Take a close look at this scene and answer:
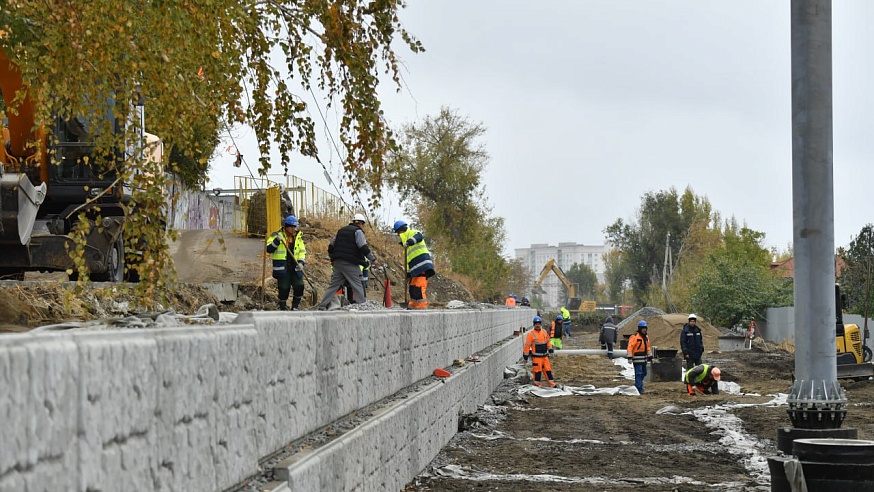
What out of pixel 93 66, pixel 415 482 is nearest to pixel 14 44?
pixel 93 66

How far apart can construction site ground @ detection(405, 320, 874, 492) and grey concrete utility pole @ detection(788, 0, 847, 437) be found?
1.55 m

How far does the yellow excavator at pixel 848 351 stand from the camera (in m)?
22.8

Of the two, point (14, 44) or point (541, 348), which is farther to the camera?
point (541, 348)

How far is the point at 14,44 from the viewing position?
27.1 ft

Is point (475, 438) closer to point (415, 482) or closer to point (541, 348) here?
Result: point (415, 482)

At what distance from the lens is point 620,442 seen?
41.8 feet

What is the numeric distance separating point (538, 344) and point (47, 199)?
1162 cm

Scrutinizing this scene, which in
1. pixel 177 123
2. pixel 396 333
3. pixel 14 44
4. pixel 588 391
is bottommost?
pixel 588 391

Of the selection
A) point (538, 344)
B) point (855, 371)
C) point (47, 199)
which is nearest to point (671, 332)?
point (855, 371)

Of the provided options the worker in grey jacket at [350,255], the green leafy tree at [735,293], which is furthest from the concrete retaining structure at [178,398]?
the green leafy tree at [735,293]

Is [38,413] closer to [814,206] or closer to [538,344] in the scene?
[814,206]

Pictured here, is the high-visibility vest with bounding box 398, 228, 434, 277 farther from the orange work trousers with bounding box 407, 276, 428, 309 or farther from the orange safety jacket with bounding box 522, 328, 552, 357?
the orange safety jacket with bounding box 522, 328, 552, 357

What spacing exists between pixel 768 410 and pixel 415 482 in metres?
9.08

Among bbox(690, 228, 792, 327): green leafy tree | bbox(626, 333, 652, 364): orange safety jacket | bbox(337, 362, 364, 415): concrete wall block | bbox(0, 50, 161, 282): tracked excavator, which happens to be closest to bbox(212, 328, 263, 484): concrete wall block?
bbox(337, 362, 364, 415): concrete wall block
